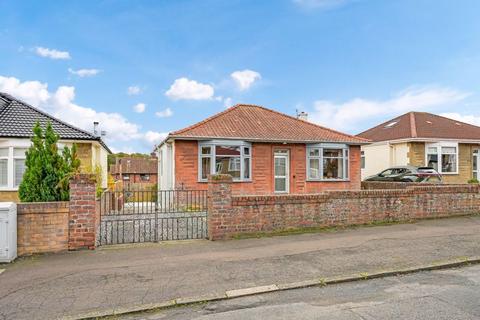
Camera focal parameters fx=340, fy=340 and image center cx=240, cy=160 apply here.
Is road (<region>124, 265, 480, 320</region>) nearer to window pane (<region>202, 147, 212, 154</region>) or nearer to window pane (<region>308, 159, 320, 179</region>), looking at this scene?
window pane (<region>202, 147, 212, 154</region>)

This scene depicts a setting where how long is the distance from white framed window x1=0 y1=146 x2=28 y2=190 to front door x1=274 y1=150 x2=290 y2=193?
11461mm

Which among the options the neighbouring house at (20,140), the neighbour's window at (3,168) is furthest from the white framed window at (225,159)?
the neighbour's window at (3,168)

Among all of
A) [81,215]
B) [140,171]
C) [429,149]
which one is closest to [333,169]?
[429,149]

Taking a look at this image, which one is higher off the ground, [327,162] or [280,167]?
[327,162]

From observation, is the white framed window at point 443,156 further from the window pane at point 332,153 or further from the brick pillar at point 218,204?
the brick pillar at point 218,204

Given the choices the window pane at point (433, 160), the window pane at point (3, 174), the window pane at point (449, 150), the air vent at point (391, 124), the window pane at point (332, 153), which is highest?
the air vent at point (391, 124)

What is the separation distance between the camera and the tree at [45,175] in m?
7.80

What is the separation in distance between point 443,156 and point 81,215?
21303 millimetres

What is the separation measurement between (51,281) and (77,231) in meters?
1.95

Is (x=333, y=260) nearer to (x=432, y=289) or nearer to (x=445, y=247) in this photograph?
(x=432, y=289)

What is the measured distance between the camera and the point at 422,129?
2230 centimetres

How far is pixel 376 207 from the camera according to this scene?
1015 cm

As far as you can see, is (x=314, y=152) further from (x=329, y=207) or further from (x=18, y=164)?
(x=18, y=164)

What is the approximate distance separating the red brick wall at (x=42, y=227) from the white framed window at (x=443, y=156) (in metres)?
20.6
